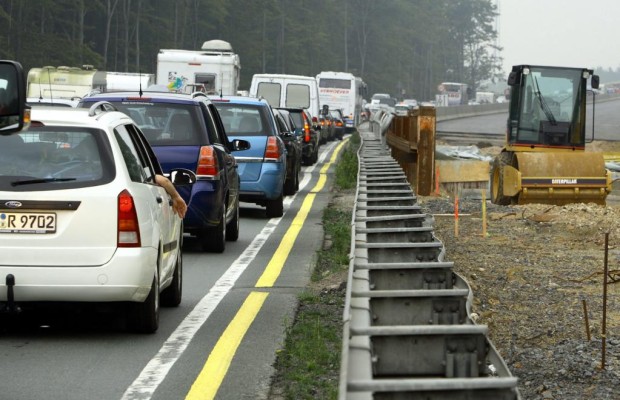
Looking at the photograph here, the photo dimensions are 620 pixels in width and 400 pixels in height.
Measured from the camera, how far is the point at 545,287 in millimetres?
13992

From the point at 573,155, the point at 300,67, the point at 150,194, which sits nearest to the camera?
the point at 150,194

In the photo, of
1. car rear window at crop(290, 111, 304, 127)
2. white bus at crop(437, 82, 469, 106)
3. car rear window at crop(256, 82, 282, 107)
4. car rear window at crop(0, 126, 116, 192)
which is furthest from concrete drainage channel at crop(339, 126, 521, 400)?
white bus at crop(437, 82, 469, 106)

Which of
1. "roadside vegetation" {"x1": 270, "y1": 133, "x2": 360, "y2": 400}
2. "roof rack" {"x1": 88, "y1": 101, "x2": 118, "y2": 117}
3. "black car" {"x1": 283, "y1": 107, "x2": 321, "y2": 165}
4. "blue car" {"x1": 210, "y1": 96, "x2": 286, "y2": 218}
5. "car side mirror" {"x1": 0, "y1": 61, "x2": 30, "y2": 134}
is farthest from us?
"black car" {"x1": 283, "y1": 107, "x2": 321, "y2": 165}

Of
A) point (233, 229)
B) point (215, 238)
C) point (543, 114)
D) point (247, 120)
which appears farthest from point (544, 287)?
point (543, 114)

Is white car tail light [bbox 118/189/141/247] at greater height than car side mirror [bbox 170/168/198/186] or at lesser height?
lesser

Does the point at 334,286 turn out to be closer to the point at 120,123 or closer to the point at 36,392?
the point at 120,123

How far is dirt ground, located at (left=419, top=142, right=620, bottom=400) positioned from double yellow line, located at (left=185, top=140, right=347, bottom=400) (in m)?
1.75

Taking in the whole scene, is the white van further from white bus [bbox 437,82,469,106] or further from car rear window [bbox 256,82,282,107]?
white bus [bbox 437,82,469,106]

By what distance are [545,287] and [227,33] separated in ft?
368

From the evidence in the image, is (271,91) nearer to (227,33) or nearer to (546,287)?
(546,287)

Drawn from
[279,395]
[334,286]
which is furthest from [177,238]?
[279,395]

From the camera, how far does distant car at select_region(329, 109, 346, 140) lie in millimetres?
71800

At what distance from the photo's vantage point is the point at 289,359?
8938 millimetres

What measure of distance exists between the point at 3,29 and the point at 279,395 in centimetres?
7305
